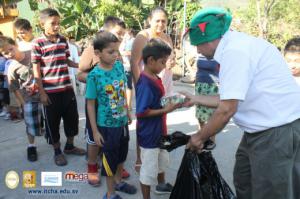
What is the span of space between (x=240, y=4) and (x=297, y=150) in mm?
10566

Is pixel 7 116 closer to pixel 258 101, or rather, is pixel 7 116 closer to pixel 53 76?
pixel 53 76

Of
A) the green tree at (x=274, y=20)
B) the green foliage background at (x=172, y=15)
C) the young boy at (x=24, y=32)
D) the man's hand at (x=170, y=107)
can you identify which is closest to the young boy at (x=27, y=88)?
the young boy at (x=24, y=32)

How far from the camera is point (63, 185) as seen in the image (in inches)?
141

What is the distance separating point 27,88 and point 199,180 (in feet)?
8.82

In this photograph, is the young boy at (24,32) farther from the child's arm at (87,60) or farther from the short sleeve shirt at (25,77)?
the child's arm at (87,60)

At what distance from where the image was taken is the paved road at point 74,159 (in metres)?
3.45

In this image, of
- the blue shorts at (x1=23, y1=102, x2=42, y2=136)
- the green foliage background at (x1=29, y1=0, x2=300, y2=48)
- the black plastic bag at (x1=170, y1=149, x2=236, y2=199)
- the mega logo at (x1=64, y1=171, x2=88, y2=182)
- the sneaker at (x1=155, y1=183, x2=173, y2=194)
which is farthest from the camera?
the green foliage background at (x1=29, y1=0, x2=300, y2=48)

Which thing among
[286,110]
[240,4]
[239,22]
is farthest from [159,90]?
[240,4]

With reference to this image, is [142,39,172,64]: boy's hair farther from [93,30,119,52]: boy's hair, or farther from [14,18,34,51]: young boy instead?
[14,18,34,51]: young boy

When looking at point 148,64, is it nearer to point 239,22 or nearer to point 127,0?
point 239,22

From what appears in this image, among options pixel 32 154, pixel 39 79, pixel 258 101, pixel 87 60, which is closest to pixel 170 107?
pixel 258 101

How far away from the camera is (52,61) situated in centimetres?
376

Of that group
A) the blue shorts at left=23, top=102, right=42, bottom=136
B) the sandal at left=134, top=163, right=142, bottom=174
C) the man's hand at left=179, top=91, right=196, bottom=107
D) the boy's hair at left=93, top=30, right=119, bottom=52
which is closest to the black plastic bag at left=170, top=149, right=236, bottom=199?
the man's hand at left=179, top=91, right=196, bottom=107

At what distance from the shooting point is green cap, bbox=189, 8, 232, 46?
203 cm
